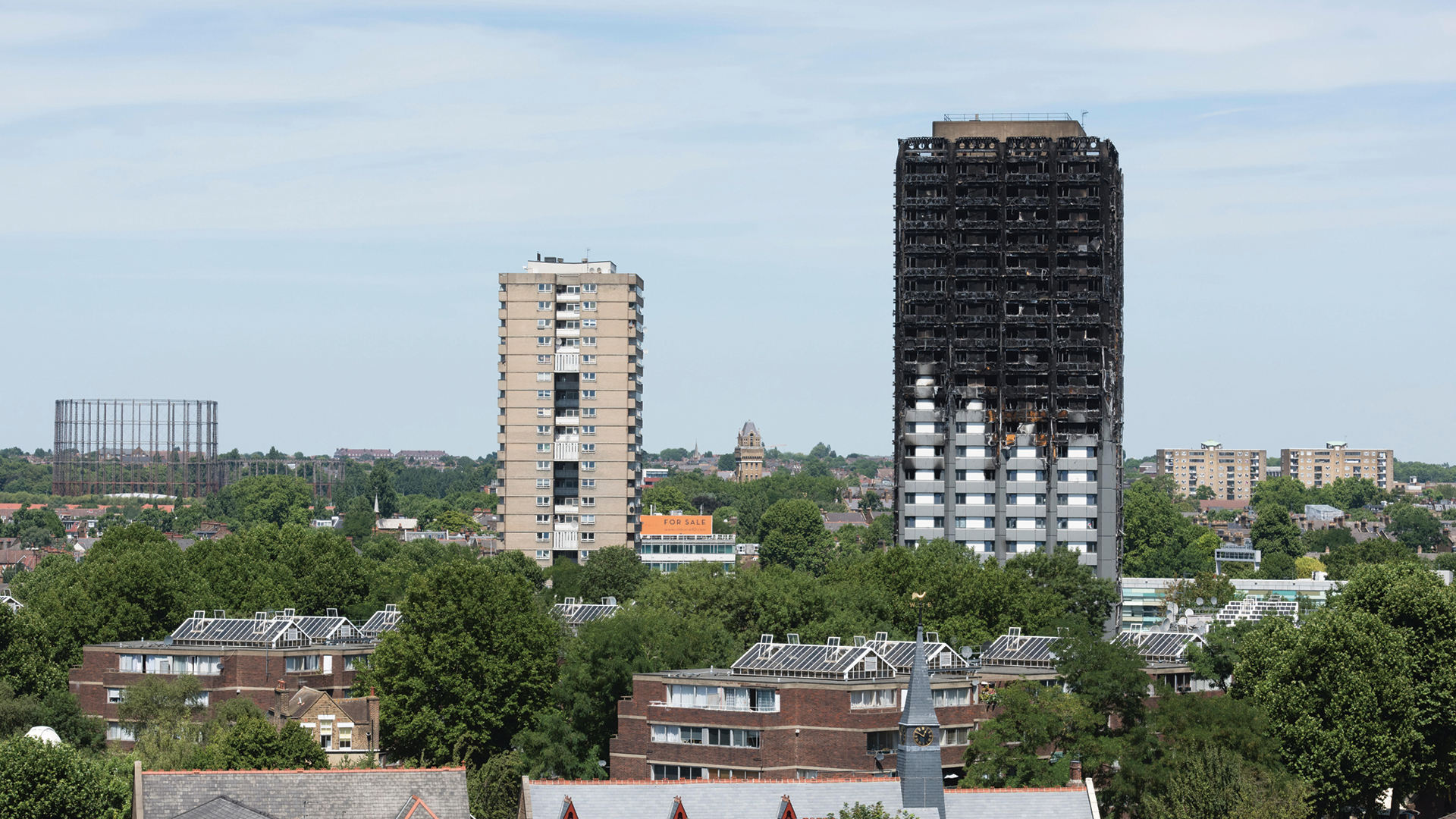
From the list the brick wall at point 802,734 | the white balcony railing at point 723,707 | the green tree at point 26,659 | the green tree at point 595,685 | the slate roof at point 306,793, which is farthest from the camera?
the green tree at point 26,659

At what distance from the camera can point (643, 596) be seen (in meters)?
173

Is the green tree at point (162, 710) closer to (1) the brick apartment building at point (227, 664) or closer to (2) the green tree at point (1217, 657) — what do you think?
(1) the brick apartment building at point (227, 664)

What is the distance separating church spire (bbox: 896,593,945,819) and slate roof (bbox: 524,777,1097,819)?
588 mm

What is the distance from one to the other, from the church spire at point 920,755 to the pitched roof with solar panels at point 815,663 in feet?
96.8

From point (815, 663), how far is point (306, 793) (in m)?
40.0

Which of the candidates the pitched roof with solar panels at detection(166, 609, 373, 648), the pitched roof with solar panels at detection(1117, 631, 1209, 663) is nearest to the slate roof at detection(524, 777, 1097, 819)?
the pitched roof with solar panels at detection(1117, 631, 1209, 663)

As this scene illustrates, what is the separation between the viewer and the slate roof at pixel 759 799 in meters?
82.9

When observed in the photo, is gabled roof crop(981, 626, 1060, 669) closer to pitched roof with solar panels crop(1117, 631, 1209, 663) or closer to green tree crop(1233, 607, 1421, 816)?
pitched roof with solar panels crop(1117, 631, 1209, 663)

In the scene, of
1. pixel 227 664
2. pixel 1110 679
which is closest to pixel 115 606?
pixel 227 664

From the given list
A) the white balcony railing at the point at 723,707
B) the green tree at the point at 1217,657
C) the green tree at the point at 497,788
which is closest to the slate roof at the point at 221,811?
the green tree at the point at 497,788

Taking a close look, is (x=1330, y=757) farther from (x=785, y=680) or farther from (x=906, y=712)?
(x=906, y=712)

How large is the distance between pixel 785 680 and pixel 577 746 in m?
16.3

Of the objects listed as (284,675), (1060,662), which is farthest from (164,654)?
(1060,662)

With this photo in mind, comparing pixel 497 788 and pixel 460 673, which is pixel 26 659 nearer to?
pixel 460 673
